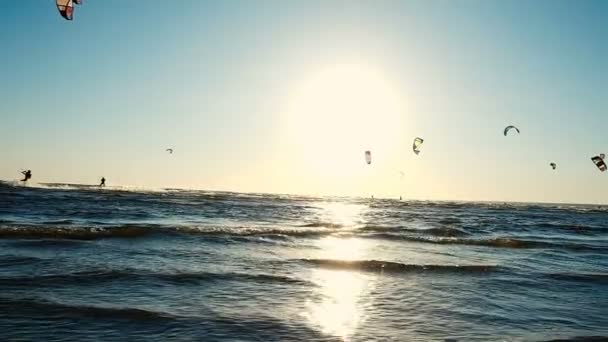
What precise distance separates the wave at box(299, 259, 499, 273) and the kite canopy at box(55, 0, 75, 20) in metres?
10.4

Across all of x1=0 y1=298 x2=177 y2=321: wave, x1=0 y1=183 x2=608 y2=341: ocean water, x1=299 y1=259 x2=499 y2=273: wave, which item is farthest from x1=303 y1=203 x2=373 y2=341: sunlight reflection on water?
x1=0 y1=298 x2=177 y2=321: wave

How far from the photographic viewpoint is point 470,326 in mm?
6016

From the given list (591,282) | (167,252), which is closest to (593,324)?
(591,282)

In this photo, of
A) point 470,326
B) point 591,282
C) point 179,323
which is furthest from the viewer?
point 591,282

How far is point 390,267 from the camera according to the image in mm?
11047

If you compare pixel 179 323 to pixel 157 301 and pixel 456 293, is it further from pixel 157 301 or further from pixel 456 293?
pixel 456 293

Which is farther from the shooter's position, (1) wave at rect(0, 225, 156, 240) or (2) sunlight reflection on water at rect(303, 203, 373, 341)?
(1) wave at rect(0, 225, 156, 240)

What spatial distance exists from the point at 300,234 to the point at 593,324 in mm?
13031

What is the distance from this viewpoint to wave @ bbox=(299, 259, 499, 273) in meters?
10.8

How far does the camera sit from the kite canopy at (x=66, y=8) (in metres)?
15.7

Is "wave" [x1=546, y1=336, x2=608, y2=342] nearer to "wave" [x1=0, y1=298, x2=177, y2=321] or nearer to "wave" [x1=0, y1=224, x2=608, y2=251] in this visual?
"wave" [x1=0, y1=298, x2=177, y2=321]

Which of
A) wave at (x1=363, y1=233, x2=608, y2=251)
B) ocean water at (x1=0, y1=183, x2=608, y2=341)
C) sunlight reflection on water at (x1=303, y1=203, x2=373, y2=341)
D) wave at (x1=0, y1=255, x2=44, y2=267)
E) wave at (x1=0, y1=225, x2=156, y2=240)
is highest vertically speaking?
wave at (x1=0, y1=225, x2=156, y2=240)

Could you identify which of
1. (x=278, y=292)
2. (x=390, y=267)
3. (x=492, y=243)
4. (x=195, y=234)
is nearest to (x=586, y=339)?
(x=278, y=292)

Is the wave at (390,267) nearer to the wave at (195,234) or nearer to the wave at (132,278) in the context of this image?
the wave at (132,278)
